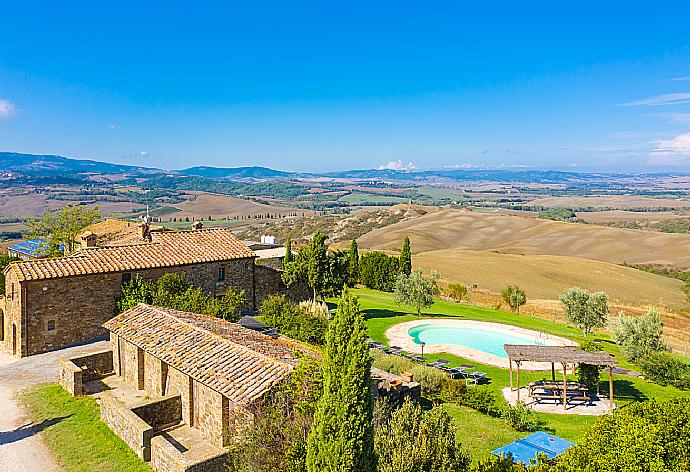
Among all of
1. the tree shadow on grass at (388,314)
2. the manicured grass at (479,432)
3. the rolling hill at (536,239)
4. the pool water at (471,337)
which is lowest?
the rolling hill at (536,239)

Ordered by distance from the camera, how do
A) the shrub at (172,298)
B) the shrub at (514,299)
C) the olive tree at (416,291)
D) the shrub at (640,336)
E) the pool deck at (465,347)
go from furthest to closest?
the shrub at (514,299), the olive tree at (416,291), the pool deck at (465,347), the shrub at (640,336), the shrub at (172,298)

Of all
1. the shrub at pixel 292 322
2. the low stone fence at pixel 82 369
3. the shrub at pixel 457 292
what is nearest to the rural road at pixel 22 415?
the low stone fence at pixel 82 369

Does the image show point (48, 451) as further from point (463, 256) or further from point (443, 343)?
point (463, 256)

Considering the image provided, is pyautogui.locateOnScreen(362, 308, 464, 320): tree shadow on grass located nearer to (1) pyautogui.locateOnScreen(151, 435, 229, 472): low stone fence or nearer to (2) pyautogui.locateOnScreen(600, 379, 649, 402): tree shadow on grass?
(2) pyautogui.locateOnScreen(600, 379, 649, 402): tree shadow on grass

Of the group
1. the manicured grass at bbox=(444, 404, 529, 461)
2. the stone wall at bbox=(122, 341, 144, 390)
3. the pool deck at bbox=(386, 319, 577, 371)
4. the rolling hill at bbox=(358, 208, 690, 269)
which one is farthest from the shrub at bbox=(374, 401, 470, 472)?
the rolling hill at bbox=(358, 208, 690, 269)

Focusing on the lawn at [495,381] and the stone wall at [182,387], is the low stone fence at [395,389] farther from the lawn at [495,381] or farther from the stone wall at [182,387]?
the stone wall at [182,387]
